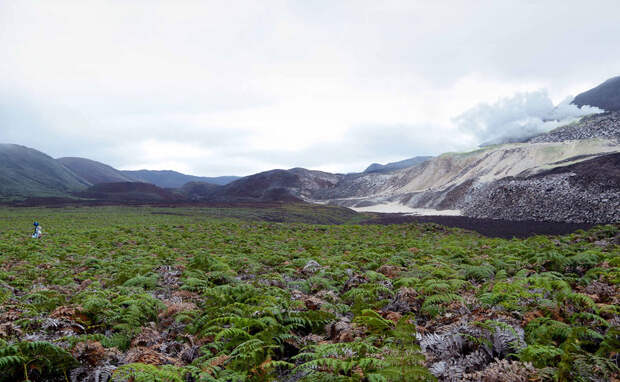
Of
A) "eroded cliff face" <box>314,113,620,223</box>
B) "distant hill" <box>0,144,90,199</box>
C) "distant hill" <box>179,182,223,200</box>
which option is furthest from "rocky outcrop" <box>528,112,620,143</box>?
"distant hill" <box>0,144,90,199</box>

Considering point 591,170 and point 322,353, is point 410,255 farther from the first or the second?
point 591,170

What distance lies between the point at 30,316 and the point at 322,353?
521 cm

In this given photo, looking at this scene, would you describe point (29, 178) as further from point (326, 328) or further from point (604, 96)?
point (604, 96)

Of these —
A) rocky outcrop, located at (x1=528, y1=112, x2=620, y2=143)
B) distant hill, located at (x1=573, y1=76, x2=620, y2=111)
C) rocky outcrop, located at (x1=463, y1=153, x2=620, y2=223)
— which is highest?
distant hill, located at (x1=573, y1=76, x2=620, y2=111)

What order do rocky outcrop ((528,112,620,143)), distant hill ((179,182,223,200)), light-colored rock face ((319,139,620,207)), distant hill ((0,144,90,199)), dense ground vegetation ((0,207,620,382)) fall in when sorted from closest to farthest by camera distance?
dense ground vegetation ((0,207,620,382)) < light-colored rock face ((319,139,620,207)) < rocky outcrop ((528,112,620,143)) < distant hill ((0,144,90,199)) < distant hill ((179,182,223,200))

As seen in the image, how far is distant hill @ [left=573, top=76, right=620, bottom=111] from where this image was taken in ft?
418

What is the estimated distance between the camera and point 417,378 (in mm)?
3004

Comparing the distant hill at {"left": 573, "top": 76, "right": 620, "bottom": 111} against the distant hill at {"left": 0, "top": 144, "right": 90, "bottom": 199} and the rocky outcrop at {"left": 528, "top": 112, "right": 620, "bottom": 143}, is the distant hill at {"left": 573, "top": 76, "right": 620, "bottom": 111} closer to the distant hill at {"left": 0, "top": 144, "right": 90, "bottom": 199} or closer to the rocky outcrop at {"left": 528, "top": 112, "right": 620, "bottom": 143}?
the rocky outcrop at {"left": 528, "top": 112, "right": 620, "bottom": 143}

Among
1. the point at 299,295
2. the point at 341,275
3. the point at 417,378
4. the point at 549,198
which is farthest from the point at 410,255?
the point at 549,198

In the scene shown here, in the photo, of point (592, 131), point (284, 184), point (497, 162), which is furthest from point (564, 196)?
point (284, 184)

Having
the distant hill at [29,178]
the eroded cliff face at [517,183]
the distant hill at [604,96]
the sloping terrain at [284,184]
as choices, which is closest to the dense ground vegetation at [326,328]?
the eroded cliff face at [517,183]

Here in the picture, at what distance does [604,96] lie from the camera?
447 ft

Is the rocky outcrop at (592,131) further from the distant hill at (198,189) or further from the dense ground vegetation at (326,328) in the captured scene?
the distant hill at (198,189)

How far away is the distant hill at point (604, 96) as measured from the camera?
127275 mm
